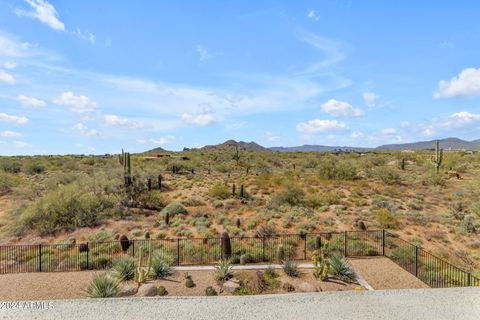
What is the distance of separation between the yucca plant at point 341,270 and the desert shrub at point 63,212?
1580cm

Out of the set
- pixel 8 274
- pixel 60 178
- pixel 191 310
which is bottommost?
pixel 8 274

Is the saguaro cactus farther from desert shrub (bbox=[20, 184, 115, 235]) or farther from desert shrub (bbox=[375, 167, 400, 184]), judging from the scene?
desert shrub (bbox=[375, 167, 400, 184])

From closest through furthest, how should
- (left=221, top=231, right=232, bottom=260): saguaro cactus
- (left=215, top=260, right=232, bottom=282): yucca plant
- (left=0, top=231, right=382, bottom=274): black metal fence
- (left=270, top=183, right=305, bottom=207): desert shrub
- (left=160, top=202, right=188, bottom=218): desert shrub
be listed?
(left=215, top=260, right=232, bottom=282): yucca plant → (left=0, top=231, right=382, bottom=274): black metal fence → (left=221, top=231, right=232, bottom=260): saguaro cactus → (left=160, top=202, right=188, bottom=218): desert shrub → (left=270, top=183, right=305, bottom=207): desert shrub

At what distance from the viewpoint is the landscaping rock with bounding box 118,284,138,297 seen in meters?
11.0

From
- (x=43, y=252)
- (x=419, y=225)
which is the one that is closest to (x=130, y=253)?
(x=43, y=252)

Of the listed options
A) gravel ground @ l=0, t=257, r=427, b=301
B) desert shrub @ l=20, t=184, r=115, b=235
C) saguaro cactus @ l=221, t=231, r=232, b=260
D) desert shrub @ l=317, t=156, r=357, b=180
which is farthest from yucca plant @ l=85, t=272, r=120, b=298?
desert shrub @ l=317, t=156, r=357, b=180

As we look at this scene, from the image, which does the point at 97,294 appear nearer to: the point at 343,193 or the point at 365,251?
the point at 365,251

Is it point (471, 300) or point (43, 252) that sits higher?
point (471, 300)

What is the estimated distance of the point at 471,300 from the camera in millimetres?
8125

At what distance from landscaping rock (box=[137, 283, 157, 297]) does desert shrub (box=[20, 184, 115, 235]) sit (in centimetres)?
1127

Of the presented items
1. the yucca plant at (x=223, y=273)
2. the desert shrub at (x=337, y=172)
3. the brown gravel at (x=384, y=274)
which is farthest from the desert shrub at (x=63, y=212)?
the desert shrub at (x=337, y=172)

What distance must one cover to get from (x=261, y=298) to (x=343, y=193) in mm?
22976

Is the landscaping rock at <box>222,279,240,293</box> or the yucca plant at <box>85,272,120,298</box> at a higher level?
the yucca plant at <box>85,272,120,298</box>

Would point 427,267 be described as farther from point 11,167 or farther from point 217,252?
point 11,167
